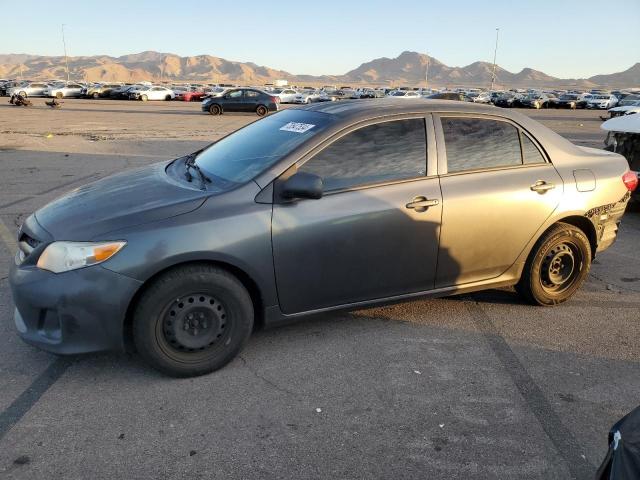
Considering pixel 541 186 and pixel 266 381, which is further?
pixel 541 186

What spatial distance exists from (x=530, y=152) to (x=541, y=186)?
303 millimetres

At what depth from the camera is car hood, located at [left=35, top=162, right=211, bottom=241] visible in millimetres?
3104

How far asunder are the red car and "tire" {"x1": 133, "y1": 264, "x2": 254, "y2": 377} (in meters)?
47.3

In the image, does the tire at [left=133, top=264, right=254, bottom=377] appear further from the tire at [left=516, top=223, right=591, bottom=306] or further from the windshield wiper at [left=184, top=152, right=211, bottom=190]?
the tire at [left=516, top=223, right=591, bottom=306]

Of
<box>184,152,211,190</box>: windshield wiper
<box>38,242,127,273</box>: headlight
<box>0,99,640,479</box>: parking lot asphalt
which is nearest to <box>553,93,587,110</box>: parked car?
<box>0,99,640,479</box>: parking lot asphalt

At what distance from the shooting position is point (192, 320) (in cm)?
323

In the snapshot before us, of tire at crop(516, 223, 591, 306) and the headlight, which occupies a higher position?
the headlight

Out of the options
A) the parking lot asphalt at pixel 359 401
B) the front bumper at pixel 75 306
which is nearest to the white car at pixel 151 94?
the parking lot asphalt at pixel 359 401

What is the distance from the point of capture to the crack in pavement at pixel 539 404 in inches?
104

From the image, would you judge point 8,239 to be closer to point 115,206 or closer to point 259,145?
point 115,206

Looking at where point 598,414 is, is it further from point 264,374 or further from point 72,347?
point 72,347

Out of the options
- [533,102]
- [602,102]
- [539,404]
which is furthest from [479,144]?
[602,102]

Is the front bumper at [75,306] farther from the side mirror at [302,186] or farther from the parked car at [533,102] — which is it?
the parked car at [533,102]

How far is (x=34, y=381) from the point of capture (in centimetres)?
320
